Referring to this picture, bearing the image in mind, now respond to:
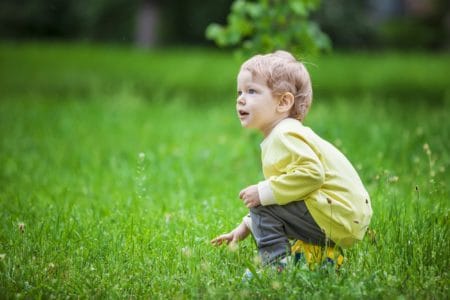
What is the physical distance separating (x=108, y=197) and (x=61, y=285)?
218cm

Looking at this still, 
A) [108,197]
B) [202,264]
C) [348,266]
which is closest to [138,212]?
[108,197]

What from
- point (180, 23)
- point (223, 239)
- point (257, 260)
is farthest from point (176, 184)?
point (180, 23)

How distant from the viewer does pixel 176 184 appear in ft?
18.9

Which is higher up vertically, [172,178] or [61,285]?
[61,285]

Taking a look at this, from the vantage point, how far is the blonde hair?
10.3 feet

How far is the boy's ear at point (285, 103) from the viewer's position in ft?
10.4

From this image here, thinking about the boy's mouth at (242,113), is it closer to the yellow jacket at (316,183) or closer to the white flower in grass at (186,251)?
the yellow jacket at (316,183)

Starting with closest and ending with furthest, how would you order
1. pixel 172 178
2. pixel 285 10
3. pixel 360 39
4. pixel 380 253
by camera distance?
pixel 380 253 < pixel 172 178 < pixel 285 10 < pixel 360 39

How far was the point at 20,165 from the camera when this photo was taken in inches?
260

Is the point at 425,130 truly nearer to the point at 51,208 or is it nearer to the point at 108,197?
the point at 108,197

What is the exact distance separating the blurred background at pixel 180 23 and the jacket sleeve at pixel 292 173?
21.4 metres

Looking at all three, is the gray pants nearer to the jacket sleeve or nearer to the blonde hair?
the jacket sleeve

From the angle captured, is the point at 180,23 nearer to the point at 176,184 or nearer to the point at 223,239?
the point at 176,184

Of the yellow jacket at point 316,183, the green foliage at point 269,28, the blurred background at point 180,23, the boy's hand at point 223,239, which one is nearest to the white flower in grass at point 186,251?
the boy's hand at point 223,239
